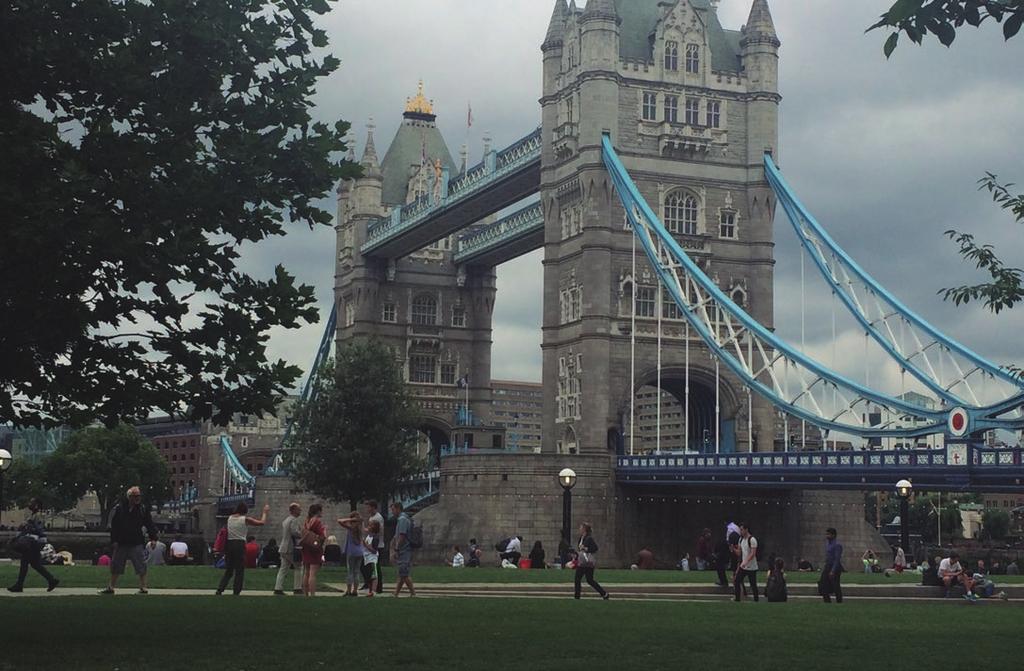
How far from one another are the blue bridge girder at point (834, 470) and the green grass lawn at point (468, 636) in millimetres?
25917

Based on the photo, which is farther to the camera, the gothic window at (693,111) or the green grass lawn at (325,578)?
the gothic window at (693,111)

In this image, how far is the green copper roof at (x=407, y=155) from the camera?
365 feet

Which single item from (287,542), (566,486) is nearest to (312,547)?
(287,542)

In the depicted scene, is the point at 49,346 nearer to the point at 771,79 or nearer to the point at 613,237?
the point at 613,237

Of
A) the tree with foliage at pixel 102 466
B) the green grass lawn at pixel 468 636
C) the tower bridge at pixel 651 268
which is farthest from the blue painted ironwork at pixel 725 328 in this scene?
the tree with foliage at pixel 102 466

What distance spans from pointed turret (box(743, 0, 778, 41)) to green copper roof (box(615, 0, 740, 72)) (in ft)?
4.12

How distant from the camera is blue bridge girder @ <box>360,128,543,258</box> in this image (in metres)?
83.1

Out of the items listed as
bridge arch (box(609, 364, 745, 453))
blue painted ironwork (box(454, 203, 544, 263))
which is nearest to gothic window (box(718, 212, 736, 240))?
bridge arch (box(609, 364, 745, 453))

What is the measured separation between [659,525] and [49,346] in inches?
2059

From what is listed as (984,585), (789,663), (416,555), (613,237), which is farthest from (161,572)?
(613,237)

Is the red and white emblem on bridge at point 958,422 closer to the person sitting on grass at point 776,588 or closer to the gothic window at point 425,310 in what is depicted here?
the person sitting on grass at point 776,588

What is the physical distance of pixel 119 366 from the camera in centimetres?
1983

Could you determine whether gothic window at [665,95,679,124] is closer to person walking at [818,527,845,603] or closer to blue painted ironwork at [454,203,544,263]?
blue painted ironwork at [454,203,544,263]

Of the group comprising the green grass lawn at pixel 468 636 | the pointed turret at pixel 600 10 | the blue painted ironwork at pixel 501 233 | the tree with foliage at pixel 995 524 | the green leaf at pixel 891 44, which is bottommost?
the green grass lawn at pixel 468 636
